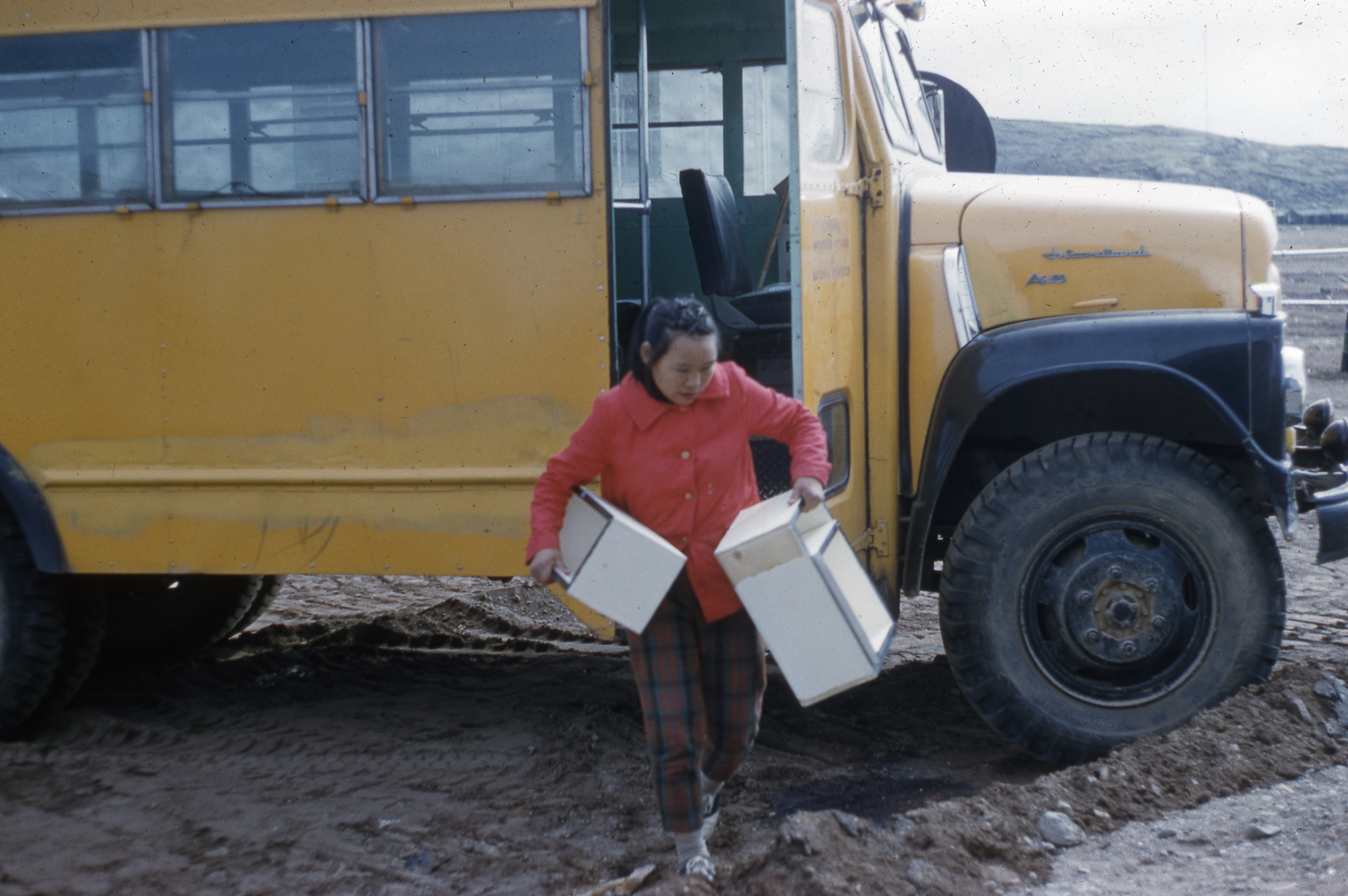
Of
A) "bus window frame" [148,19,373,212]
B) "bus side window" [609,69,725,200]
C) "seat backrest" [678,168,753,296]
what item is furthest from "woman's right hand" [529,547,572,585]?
"bus side window" [609,69,725,200]

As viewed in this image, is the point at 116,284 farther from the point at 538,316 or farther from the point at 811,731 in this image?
the point at 811,731

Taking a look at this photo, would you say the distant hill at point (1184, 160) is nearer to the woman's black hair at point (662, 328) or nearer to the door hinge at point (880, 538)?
the door hinge at point (880, 538)

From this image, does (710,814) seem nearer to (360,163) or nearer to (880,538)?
(880,538)

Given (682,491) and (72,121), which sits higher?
(72,121)

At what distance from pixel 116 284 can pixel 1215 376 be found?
364cm

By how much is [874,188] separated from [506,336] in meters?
1.36

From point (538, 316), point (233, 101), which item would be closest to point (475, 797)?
point (538, 316)

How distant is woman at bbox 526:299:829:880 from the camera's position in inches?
126

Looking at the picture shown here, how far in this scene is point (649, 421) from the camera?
3.20 metres

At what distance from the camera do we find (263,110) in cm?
417

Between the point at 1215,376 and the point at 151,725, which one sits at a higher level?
the point at 1215,376

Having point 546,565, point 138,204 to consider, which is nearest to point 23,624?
point 138,204

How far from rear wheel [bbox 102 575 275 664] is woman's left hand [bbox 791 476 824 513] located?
359 cm

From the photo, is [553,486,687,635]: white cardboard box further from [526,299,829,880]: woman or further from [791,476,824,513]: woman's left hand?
[791,476,824,513]: woman's left hand
